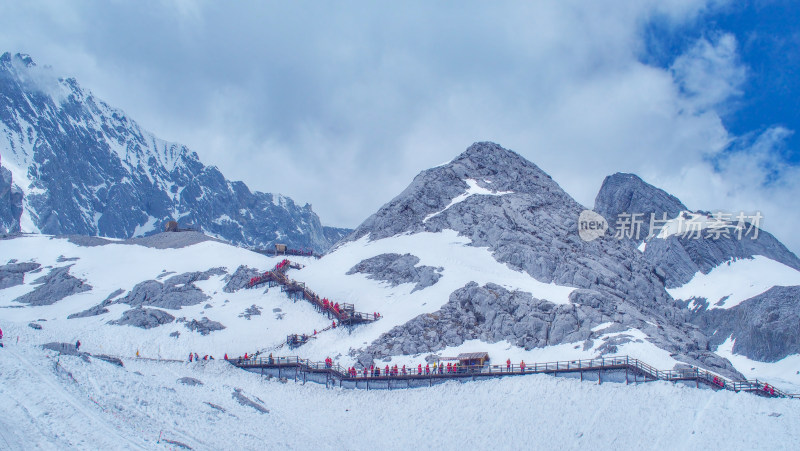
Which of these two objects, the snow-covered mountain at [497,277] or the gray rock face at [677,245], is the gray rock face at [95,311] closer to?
the snow-covered mountain at [497,277]

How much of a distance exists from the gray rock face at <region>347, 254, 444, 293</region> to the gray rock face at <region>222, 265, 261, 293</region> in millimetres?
14734

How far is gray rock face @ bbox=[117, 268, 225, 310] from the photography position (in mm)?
74250

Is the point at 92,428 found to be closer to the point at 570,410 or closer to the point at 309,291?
the point at 570,410

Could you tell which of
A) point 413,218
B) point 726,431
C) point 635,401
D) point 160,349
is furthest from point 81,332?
point 726,431

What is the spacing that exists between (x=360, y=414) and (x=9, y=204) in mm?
176585

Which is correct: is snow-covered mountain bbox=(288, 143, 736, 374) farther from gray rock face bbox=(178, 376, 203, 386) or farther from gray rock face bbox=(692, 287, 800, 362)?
gray rock face bbox=(692, 287, 800, 362)

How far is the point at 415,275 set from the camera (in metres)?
73.4

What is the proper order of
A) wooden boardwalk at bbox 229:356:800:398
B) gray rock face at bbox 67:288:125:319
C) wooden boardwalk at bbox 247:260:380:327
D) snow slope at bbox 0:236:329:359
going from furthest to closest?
gray rock face at bbox 67:288:125:319 → wooden boardwalk at bbox 247:260:380:327 → snow slope at bbox 0:236:329:359 → wooden boardwalk at bbox 229:356:800:398

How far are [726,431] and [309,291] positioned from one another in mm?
51676

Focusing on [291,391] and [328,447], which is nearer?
[328,447]

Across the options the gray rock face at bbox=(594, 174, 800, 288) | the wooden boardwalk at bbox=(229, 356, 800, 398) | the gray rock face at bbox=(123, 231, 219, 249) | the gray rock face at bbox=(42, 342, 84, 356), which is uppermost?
the gray rock face at bbox=(594, 174, 800, 288)

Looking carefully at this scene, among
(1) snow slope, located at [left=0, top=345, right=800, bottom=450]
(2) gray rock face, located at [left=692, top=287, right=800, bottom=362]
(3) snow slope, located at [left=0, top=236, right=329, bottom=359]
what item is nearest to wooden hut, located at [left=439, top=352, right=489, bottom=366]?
(1) snow slope, located at [left=0, top=345, right=800, bottom=450]

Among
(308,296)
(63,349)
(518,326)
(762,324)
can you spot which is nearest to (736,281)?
(762,324)

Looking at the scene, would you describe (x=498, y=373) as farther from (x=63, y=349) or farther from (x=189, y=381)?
(x=63, y=349)
